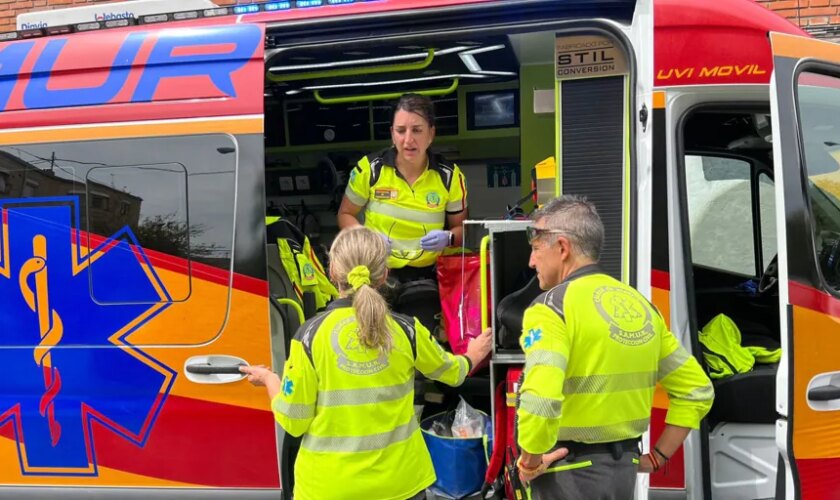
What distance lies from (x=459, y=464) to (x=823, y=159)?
188cm

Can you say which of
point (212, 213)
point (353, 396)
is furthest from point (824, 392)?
point (212, 213)

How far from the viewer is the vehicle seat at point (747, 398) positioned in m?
2.40

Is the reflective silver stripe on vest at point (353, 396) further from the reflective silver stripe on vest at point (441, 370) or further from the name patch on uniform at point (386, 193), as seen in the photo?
the name patch on uniform at point (386, 193)

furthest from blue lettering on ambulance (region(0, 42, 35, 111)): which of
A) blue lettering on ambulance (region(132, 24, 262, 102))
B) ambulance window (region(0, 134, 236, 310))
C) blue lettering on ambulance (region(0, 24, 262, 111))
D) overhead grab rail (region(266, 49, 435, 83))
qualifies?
overhead grab rail (region(266, 49, 435, 83))

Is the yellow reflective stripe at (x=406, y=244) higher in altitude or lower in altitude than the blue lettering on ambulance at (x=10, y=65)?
lower

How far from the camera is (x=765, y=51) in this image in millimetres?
2211

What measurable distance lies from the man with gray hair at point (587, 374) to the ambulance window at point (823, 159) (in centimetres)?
80

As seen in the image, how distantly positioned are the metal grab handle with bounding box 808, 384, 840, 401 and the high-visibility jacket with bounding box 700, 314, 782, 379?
1.45 ft

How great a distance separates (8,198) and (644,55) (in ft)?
8.53

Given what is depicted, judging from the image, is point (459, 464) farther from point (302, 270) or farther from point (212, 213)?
point (212, 213)

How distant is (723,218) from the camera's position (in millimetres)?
3744

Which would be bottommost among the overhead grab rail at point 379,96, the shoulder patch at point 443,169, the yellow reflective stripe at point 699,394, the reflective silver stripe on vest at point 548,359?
the yellow reflective stripe at point 699,394

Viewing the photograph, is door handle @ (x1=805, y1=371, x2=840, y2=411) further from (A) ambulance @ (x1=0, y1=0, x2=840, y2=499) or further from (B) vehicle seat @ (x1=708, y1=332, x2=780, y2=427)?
(B) vehicle seat @ (x1=708, y1=332, x2=780, y2=427)

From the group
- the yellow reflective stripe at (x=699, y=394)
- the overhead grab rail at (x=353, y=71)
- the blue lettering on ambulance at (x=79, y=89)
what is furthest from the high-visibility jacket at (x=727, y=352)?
the blue lettering on ambulance at (x=79, y=89)
